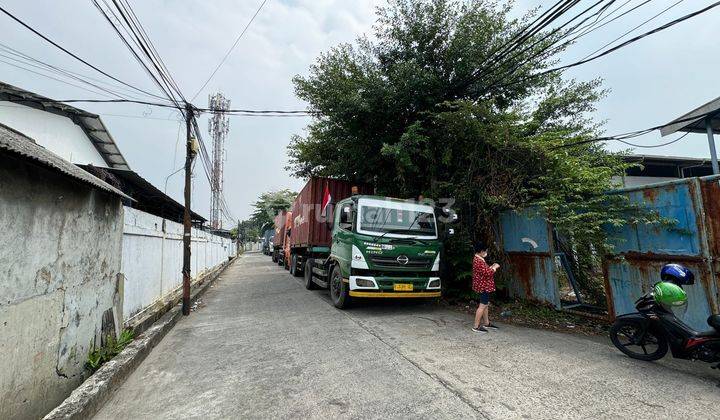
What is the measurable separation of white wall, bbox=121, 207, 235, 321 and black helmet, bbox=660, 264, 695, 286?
734 centimetres

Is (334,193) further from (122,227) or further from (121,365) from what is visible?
(121,365)

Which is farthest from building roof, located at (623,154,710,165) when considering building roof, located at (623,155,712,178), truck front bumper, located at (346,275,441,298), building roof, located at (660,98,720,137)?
truck front bumper, located at (346,275,441,298)

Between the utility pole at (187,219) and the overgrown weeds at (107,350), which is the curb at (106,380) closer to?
the overgrown weeds at (107,350)

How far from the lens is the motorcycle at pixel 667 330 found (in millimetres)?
3516

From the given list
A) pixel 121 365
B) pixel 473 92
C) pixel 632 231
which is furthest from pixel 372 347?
pixel 473 92

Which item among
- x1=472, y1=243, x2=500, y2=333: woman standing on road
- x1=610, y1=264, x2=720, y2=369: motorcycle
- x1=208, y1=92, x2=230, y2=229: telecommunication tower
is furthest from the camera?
x1=208, y1=92, x2=230, y2=229: telecommunication tower

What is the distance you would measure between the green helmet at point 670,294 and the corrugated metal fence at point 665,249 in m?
0.89

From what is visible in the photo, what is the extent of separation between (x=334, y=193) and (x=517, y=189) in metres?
5.23

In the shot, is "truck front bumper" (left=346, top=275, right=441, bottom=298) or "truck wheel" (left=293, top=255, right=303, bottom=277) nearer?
"truck front bumper" (left=346, top=275, right=441, bottom=298)

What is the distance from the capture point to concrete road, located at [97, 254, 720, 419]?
115 inches

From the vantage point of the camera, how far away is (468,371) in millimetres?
3703

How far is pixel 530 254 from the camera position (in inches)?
267

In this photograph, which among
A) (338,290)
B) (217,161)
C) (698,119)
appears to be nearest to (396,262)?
(338,290)

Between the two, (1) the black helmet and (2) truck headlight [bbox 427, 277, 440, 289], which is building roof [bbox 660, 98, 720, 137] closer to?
(1) the black helmet
